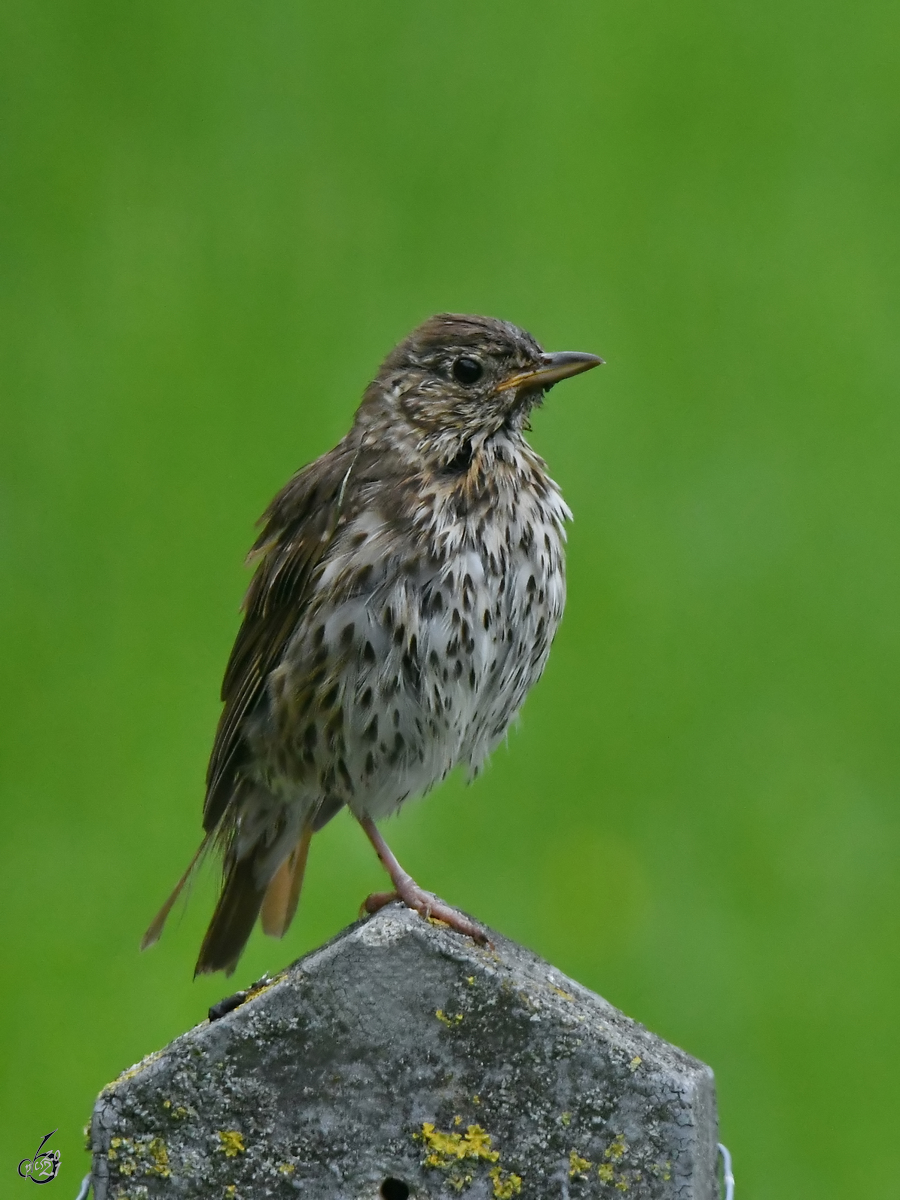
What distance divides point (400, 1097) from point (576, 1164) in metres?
0.22

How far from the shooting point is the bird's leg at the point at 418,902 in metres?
2.21

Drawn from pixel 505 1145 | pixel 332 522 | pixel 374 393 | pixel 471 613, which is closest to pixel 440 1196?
pixel 505 1145

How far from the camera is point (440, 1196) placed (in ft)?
5.99

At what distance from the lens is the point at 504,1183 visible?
1.81 m

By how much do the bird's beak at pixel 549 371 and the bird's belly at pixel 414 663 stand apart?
0.31 meters

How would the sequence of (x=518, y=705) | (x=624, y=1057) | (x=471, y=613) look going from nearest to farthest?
(x=624, y=1057) → (x=471, y=613) → (x=518, y=705)

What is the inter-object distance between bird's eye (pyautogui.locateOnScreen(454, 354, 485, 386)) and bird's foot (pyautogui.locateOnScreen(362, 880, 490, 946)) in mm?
1162

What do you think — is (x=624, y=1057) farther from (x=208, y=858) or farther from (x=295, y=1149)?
(x=208, y=858)

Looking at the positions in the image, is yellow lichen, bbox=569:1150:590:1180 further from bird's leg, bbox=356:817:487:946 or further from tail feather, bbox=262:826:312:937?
tail feather, bbox=262:826:312:937

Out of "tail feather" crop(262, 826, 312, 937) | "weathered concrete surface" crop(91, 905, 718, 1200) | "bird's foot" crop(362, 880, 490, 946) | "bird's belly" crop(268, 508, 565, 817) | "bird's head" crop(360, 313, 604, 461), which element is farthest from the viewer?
"tail feather" crop(262, 826, 312, 937)

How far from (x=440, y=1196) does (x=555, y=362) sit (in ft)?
6.10

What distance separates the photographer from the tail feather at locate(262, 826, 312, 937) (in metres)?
3.38

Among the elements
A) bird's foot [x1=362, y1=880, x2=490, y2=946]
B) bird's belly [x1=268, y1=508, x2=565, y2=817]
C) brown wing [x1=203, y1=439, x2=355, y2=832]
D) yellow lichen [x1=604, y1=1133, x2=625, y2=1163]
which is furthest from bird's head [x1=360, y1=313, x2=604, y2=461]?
yellow lichen [x1=604, y1=1133, x2=625, y2=1163]

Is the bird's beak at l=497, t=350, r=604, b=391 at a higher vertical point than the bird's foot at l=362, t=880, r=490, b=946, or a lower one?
higher
